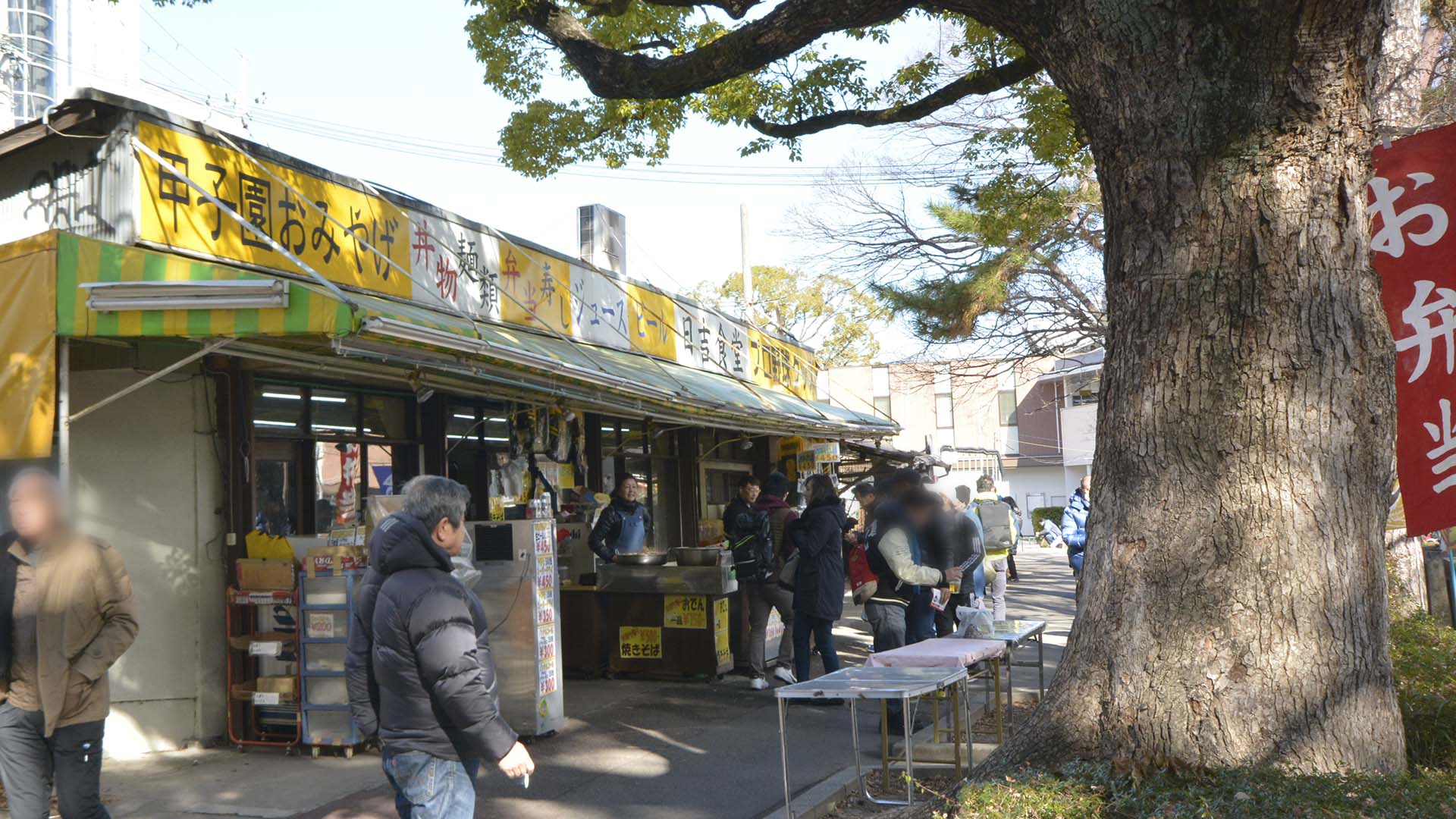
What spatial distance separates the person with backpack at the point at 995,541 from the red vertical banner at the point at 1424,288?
6983 millimetres

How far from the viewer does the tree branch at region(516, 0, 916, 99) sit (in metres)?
6.23

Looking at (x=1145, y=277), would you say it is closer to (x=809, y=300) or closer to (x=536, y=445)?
(x=536, y=445)

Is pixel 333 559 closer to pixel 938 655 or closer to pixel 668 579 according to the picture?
pixel 668 579

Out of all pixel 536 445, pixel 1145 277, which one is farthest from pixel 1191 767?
pixel 536 445

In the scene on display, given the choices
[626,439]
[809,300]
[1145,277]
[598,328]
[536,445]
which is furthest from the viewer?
[809,300]

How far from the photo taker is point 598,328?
43.8 ft

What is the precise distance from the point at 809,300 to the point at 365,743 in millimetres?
34679

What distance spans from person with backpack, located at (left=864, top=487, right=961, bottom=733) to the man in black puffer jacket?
16.1 ft

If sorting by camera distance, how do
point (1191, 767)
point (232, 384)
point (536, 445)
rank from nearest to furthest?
point (1191, 767), point (232, 384), point (536, 445)

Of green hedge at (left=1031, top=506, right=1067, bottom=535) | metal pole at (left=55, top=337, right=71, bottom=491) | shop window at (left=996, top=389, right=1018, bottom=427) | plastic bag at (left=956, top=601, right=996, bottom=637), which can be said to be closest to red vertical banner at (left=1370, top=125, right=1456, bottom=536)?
plastic bag at (left=956, top=601, right=996, bottom=637)

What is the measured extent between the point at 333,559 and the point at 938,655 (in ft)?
13.3

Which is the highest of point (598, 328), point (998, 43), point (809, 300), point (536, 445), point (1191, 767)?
point (809, 300)

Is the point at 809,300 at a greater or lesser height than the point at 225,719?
greater

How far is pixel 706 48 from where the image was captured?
6.89 metres
